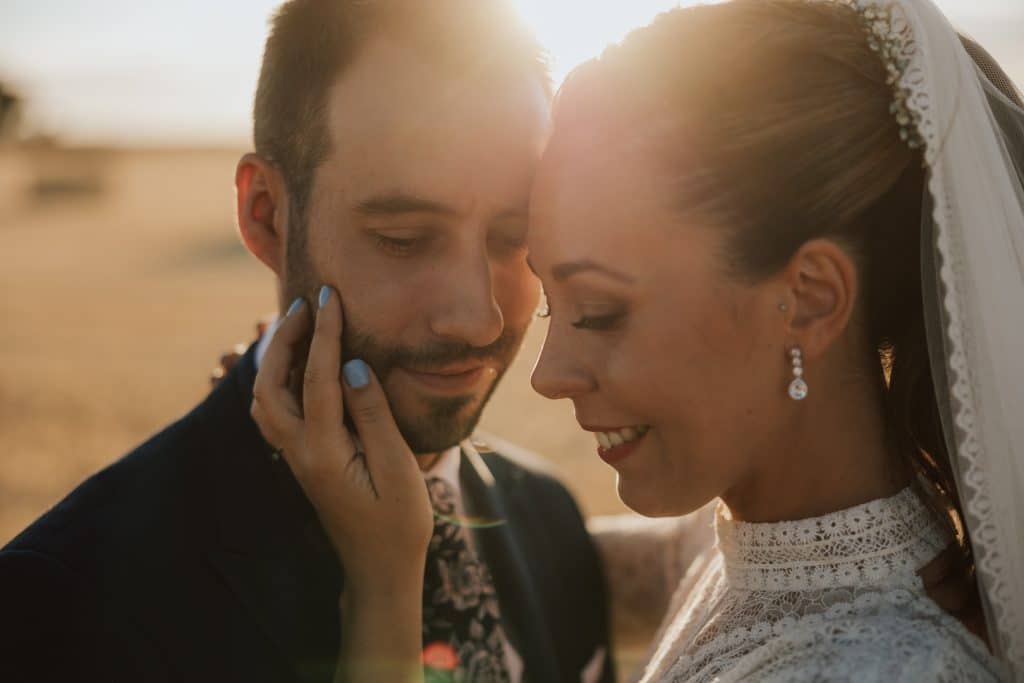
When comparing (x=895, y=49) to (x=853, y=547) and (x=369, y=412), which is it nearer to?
(x=853, y=547)

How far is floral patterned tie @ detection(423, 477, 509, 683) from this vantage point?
346 centimetres

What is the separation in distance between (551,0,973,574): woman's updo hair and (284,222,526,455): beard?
0.98 meters

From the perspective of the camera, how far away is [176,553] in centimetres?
309

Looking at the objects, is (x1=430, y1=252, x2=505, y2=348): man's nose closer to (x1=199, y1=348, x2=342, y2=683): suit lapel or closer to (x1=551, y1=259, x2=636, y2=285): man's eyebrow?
(x1=551, y1=259, x2=636, y2=285): man's eyebrow

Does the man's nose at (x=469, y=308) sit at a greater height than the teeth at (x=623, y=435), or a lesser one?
greater

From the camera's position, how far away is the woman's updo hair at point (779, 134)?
2.41 meters

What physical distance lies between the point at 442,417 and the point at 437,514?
0.55 m

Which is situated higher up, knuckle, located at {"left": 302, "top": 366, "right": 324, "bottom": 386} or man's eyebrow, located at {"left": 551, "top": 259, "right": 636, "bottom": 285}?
man's eyebrow, located at {"left": 551, "top": 259, "right": 636, "bottom": 285}

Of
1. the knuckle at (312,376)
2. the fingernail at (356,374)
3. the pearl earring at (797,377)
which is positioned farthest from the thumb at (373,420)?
the pearl earring at (797,377)

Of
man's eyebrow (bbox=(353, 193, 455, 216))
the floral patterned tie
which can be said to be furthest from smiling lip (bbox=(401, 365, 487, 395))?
the floral patterned tie

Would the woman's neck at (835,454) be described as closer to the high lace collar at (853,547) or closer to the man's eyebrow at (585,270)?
the high lace collar at (853,547)

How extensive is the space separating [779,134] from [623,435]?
2.79ft

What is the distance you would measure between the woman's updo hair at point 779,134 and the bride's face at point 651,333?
72 millimetres

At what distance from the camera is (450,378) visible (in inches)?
132
